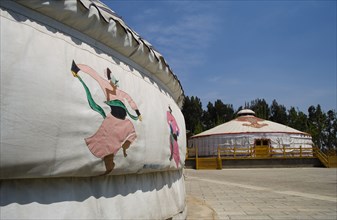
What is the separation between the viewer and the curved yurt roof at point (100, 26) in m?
1.57

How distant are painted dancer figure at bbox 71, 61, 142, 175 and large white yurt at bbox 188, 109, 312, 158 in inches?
672

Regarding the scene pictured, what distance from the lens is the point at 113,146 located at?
1842 mm

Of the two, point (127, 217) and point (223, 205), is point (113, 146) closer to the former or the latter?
point (127, 217)

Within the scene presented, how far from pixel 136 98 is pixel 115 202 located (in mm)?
737

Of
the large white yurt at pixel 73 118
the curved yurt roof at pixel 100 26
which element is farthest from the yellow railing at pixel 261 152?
the large white yurt at pixel 73 118

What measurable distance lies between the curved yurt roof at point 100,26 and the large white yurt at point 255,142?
1671 centimetres

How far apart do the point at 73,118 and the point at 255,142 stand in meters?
19.3

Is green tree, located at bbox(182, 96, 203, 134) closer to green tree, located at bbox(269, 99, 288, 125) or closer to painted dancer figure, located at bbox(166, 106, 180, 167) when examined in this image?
green tree, located at bbox(269, 99, 288, 125)

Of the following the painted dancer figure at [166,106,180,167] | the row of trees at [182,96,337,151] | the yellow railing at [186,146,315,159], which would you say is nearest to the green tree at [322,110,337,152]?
the row of trees at [182,96,337,151]

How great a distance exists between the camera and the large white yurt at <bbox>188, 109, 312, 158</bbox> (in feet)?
62.0

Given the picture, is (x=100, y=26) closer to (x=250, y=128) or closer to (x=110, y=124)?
(x=110, y=124)

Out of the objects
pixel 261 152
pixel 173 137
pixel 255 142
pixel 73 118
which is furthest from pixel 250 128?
pixel 73 118

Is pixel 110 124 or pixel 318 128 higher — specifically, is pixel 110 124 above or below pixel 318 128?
below

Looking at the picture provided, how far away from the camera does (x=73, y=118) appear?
1.57 meters
